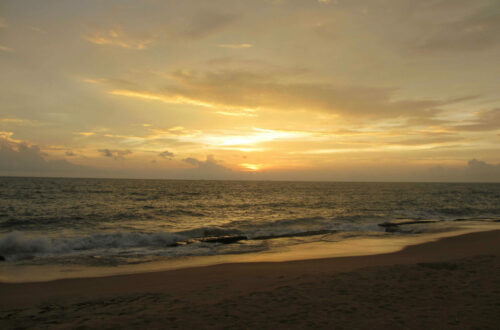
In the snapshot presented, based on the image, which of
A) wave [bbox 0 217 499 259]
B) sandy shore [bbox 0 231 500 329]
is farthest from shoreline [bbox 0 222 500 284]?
wave [bbox 0 217 499 259]

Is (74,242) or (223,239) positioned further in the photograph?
(223,239)

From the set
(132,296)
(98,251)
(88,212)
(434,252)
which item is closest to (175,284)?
(132,296)

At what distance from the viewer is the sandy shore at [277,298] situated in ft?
20.5

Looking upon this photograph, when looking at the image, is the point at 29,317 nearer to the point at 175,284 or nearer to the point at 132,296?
the point at 132,296

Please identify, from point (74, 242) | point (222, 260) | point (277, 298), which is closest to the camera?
point (277, 298)

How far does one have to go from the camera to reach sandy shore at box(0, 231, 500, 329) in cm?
624

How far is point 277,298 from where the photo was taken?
25.0 feet

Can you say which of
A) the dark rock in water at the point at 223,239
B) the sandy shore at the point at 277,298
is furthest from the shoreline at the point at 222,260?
the dark rock in water at the point at 223,239

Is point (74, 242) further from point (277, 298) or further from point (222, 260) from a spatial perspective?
point (277, 298)

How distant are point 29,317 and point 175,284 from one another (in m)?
3.57

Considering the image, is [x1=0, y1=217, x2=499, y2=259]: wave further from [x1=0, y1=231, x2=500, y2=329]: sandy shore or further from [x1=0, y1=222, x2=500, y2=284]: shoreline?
[x1=0, y1=231, x2=500, y2=329]: sandy shore

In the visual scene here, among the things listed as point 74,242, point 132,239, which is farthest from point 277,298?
A: point 74,242

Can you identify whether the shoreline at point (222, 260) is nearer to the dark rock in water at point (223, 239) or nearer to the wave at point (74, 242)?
the wave at point (74, 242)

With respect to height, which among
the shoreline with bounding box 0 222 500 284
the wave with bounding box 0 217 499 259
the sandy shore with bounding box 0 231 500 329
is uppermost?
the sandy shore with bounding box 0 231 500 329
